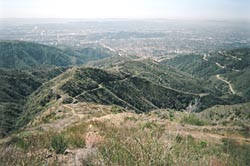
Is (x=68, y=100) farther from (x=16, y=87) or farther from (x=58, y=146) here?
(x=58, y=146)

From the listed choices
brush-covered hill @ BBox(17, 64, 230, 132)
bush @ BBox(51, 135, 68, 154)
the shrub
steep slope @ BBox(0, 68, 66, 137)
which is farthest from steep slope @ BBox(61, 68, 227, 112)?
bush @ BBox(51, 135, 68, 154)

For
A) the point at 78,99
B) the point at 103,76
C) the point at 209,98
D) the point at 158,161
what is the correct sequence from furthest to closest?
the point at 209,98 < the point at 103,76 < the point at 78,99 < the point at 158,161

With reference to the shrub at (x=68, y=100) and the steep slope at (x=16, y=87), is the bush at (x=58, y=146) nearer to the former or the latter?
the shrub at (x=68, y=100)

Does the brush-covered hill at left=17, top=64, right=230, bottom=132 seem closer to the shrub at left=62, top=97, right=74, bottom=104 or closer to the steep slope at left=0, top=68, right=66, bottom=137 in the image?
the shrub at left=62, top=97, right=74, bottom=104

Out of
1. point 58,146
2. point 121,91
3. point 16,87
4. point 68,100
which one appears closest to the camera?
point 58,146

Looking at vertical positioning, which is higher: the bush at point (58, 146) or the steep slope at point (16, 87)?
the bush at point (58, 146)

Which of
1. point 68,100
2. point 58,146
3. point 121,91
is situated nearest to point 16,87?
point 121,91

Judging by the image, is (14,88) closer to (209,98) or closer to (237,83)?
(209,98)

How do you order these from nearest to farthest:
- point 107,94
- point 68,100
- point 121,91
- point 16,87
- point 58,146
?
point 58,146, point 68,100, point 107,94, point 121,91, point 16,87

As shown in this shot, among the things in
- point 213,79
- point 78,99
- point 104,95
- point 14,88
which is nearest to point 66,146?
point 78,99

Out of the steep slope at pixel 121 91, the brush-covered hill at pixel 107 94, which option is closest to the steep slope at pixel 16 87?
the brush-covered hill at pixel 107 94

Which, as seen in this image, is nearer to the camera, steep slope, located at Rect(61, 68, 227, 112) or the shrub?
the shrub
